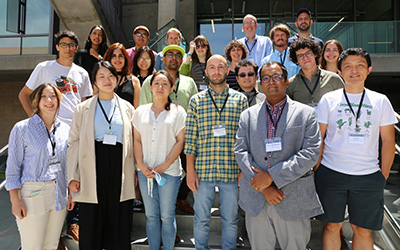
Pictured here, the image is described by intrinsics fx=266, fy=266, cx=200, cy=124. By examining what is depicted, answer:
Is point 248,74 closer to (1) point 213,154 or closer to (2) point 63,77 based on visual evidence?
(1) point 213,154

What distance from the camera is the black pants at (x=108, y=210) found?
261 centimetres

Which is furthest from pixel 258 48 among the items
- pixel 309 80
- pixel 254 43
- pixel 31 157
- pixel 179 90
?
pixel 31 157

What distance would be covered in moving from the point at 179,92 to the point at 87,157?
133 centimetres

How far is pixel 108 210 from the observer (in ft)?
8.77

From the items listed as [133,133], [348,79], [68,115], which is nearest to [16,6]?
[68,115]

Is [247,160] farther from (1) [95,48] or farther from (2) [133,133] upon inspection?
(1) [95,48]

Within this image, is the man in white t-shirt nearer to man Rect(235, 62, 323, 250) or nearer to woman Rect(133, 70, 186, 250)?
woman Rect(133, 70, 186, 250)

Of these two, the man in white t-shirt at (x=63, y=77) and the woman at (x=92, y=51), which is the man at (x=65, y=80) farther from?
the woman at (x=92, y=51)

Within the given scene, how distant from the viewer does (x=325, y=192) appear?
7.82ft

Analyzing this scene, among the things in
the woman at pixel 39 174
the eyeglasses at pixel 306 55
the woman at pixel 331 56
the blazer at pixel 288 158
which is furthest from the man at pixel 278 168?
the woman at pixel 39 174

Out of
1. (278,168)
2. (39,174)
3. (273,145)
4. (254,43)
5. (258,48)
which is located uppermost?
(254,43)

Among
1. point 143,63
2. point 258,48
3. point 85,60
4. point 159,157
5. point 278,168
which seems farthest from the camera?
point 258,48

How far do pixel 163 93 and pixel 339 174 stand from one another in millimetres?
1847

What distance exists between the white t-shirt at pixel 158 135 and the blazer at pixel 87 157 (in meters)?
0.16
